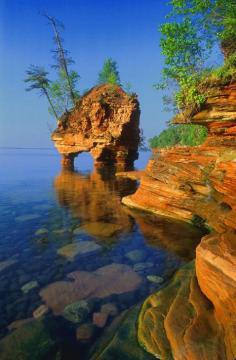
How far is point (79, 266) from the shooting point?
334 inches

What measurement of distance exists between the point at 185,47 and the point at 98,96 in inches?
1186

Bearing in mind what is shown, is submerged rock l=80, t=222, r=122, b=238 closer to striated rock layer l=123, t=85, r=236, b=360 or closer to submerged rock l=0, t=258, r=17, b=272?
striated rock layer l=123, t=85, r=236, b=360

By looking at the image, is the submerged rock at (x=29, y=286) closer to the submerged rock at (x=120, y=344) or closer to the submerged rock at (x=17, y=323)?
the submerged rock at (x=17, y=323)

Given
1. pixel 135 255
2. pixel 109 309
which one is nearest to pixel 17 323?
pixel 109 309

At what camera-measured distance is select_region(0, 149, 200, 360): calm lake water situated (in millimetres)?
5609

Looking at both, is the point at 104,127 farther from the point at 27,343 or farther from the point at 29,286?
the point at 27,343

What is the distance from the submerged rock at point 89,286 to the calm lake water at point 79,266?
0.08ft

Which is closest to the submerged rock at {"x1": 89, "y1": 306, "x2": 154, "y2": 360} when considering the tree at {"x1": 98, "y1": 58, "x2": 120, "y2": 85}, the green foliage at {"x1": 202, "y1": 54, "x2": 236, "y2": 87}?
the green foliage at {"x1": 202, "y1": 54, "x2": 236, "y2": 87}

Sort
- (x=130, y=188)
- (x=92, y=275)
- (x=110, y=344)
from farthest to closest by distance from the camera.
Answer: (x=130, y=188) → (x=92, y=275) → (x=110, y=344)

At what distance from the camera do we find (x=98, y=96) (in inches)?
1763

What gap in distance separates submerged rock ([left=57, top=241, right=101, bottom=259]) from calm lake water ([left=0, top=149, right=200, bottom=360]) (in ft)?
0.12

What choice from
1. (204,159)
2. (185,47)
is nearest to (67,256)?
(204,159)

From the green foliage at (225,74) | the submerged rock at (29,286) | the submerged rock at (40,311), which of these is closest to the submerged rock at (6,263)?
the submerged rock at (29,286)

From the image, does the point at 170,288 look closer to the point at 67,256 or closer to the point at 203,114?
the point at 67,256
